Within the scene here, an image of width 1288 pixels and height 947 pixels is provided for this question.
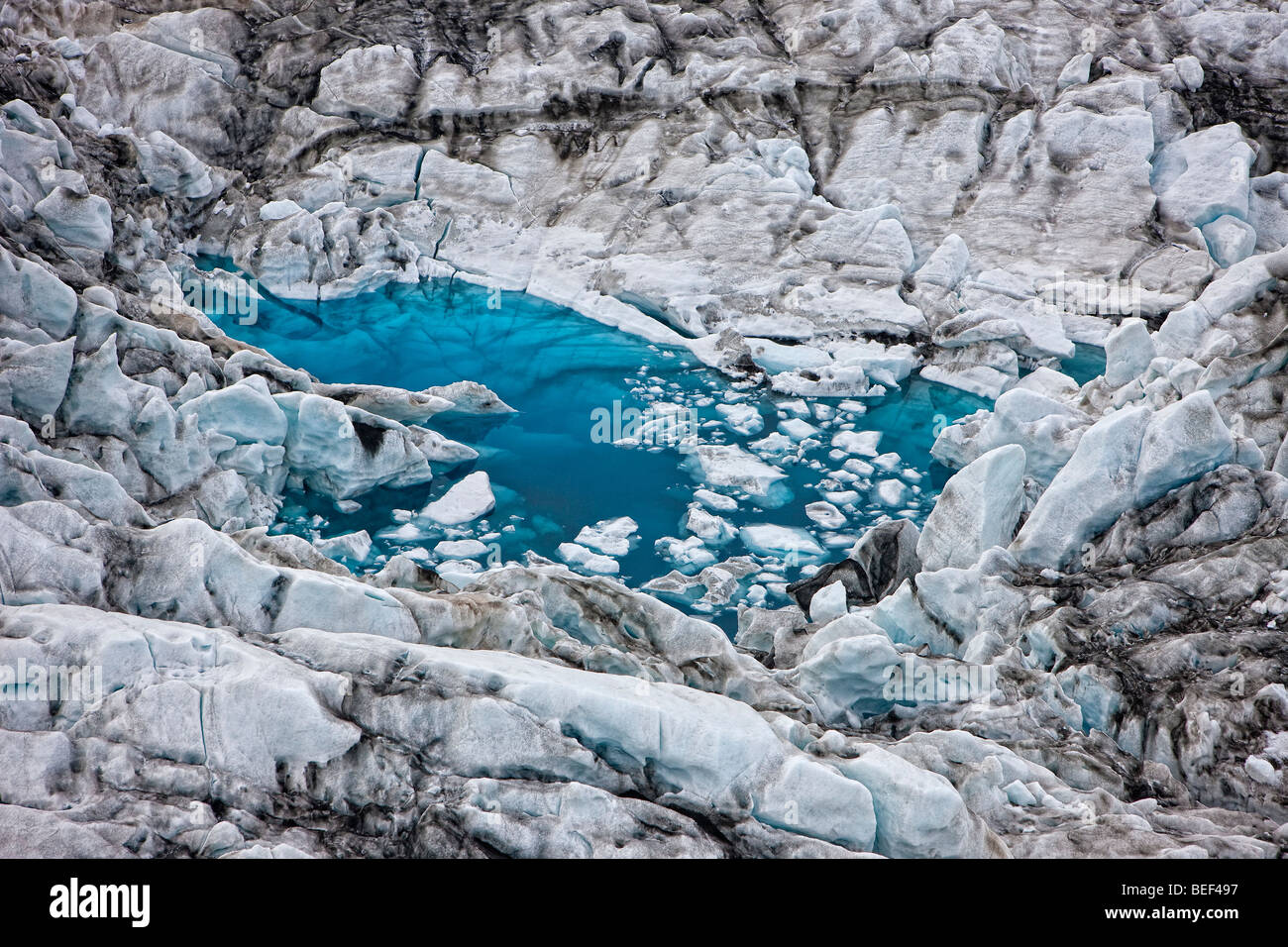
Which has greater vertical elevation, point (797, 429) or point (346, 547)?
point (797, 429)

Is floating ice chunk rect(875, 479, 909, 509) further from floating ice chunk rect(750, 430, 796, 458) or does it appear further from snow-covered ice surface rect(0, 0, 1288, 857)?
floating ice chunk rect(750, 430, 796, 458)

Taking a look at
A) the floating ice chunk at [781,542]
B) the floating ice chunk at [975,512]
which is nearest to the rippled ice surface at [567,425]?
the floating ice chunk at [781,542]

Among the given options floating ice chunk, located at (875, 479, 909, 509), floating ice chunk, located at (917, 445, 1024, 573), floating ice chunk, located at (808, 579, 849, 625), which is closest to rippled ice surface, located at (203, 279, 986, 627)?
floating ice chunk, located at (875, 479, 909, 509)

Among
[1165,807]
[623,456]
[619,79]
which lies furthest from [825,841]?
[619,79]

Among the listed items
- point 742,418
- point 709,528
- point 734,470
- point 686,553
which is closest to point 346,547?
point 686,553

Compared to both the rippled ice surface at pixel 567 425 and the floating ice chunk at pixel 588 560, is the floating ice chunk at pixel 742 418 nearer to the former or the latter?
the rippled ice surface at pixel 567 425

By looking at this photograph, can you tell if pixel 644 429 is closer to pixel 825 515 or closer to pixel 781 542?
pixel 825 515

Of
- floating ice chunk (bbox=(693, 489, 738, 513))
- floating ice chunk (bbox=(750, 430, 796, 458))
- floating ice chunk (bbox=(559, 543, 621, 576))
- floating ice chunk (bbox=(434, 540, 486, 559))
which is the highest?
floating ice chunk (bbox=(750, 430, 796, 458))
